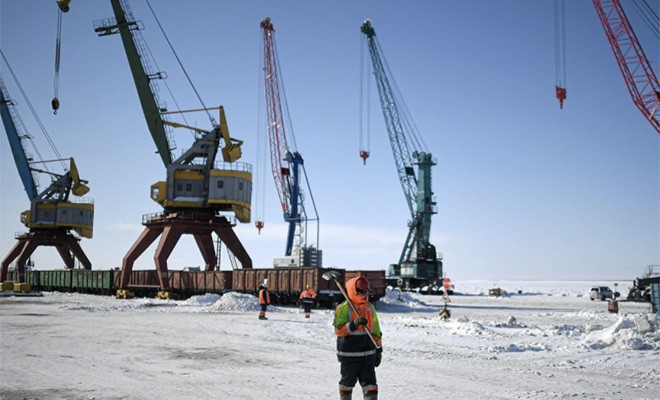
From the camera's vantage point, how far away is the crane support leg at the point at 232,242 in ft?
146

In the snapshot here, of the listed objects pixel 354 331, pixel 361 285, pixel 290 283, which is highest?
pixel 361 285

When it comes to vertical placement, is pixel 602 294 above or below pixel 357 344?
below

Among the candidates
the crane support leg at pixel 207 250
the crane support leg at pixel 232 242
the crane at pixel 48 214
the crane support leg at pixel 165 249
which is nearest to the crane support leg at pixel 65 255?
the crane at pixel 48 214

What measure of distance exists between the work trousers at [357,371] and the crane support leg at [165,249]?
37688mm

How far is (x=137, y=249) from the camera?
4603 centimetres

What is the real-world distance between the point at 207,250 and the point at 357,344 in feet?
135

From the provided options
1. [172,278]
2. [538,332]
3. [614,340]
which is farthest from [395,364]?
[172,278]

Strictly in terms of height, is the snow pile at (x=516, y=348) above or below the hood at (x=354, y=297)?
below

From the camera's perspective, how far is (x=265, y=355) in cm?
1299

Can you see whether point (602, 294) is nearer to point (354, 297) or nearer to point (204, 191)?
point (204, 191)

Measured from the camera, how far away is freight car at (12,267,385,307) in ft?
109

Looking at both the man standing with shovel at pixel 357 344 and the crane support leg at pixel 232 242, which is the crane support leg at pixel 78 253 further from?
the man standing with shovel at pixel 357 344

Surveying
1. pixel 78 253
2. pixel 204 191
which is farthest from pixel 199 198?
pixel 78 253

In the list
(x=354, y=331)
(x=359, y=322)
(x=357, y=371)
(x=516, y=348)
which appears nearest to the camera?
(x=359, y=322)
